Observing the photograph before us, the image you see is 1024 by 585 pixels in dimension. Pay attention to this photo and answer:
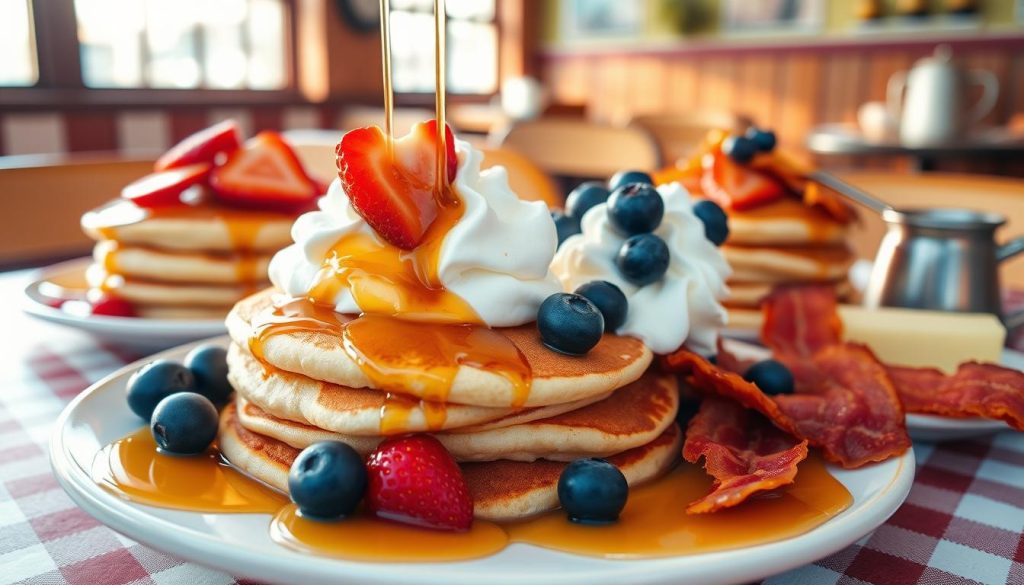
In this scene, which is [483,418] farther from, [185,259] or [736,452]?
[185,259]

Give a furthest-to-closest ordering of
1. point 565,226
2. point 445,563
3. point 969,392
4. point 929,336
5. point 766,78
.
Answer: point 766,78
point 929,336
point 565,226
point 969,392
point 445,563

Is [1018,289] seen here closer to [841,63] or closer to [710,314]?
[710,314]

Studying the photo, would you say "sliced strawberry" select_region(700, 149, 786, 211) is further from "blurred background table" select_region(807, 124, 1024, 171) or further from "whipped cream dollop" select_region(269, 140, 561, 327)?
"blurred background table" select_region(807, 124, 1024, 171)

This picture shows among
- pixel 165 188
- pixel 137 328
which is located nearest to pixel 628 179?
pixel 137 328

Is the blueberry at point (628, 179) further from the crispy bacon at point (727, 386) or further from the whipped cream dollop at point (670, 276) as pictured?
the crispy bacon at point (727, 386)

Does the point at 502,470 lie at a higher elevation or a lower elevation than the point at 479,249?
lower

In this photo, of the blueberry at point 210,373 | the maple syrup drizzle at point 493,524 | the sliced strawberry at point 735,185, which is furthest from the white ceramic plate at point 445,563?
the sliced strawberry at point 735,185
